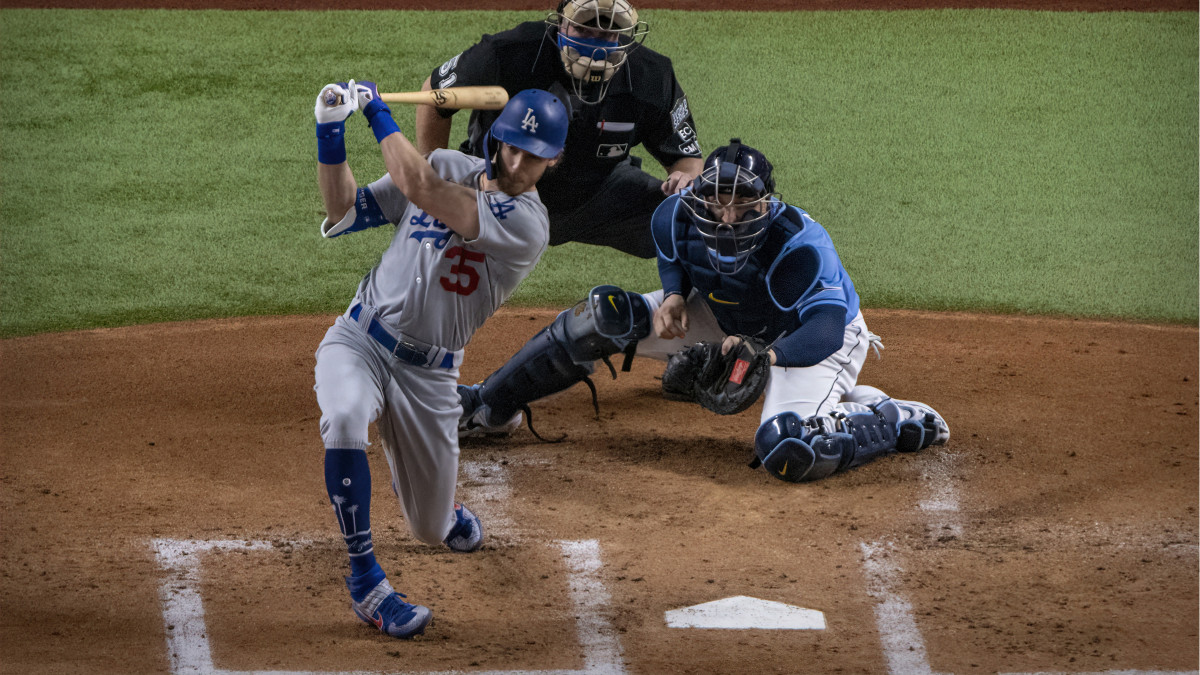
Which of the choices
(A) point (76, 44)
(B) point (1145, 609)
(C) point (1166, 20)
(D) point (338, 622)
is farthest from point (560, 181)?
(C) point (1166, 20)

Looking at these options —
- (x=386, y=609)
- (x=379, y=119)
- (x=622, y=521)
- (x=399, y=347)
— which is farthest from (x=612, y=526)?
(x=379, y=119)

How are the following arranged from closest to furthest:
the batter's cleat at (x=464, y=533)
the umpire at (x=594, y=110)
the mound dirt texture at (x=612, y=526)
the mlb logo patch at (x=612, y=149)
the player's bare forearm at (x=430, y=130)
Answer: the mound dirt texture at (x=612, y=526), the batter's cleat at (x=464, y=533), the umpire at (x=594, y=110), the player's bare forearm at (x=430, y=130), the mlb logo patch at (x=612, y=149)

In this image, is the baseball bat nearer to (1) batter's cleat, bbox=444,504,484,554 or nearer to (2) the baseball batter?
(2) the baseball batter

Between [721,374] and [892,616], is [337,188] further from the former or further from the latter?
[892,616]

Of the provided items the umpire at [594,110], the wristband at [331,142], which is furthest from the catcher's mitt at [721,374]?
the wristband at [331,142]

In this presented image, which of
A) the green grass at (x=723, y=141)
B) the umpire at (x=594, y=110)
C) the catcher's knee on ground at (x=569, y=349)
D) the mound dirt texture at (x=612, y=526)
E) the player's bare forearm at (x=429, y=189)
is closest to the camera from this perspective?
the player's bare forearm at (x=429, y=189)

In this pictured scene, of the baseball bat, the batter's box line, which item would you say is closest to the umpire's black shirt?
the baseball bat

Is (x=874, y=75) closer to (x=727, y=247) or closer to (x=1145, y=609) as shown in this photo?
(x=727, y=247)

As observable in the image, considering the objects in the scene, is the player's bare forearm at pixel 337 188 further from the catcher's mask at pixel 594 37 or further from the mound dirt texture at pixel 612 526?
the catcher's mask at pixel 594 37
